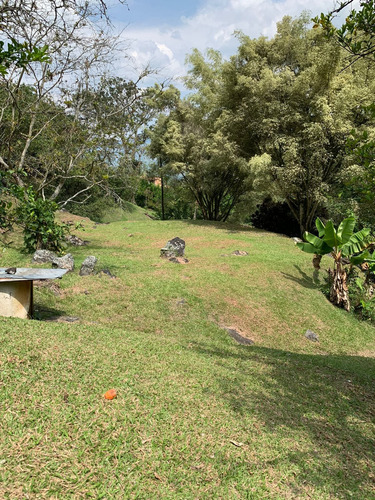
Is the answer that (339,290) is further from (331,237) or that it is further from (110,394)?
(110,394)

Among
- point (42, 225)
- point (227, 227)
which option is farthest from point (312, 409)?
point (227, 227)

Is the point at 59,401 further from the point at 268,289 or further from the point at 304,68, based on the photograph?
the point at 304,68

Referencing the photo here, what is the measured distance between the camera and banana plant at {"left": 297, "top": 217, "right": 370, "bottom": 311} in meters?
9.75

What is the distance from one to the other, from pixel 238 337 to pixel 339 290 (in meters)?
4.57

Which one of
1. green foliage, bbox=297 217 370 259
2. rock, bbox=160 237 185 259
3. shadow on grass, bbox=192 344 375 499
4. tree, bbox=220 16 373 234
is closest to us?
shadow on grass, bbox=192 344 375 499

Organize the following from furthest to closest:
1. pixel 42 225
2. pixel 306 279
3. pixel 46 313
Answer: pixel 306 279
pixel 42 225
pixel 46 313

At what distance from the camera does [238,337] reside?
7629 millimetres

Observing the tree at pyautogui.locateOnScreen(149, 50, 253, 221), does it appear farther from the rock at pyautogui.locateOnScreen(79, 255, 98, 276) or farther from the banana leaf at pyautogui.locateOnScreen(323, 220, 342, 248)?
the rock at pyautogui.locateOnScreen(79, 255, 98, 276)

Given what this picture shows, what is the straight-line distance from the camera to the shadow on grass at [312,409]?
9.85 feet

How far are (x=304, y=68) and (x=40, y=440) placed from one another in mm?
20818

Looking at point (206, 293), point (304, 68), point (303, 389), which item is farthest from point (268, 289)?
point (304, 68)

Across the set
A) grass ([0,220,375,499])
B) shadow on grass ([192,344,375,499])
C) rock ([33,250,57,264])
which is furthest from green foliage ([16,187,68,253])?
shadow on grass ([192,344,375,499])

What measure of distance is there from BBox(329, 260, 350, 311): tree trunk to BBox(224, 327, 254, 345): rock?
431cm

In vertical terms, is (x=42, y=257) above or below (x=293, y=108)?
below
